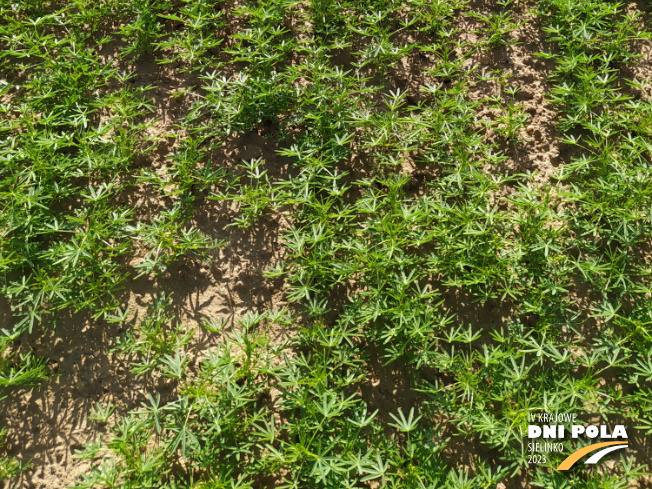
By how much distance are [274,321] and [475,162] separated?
1.57 meters

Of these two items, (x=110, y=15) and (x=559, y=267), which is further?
(x=110, y=15)

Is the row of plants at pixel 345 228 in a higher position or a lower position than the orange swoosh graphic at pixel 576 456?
higher

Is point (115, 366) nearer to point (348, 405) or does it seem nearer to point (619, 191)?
point (348, 405)

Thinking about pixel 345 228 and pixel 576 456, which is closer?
pixel 576 456

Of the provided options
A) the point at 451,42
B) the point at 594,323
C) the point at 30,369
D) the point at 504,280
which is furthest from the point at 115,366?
the point at 451,42

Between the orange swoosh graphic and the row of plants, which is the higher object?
the row of plants

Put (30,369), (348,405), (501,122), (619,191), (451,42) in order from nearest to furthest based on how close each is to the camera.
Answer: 1. (348,405)
2. (30,369)
3. (619,191)
4. (501,122)
5. (451,42)

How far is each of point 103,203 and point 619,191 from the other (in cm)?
311

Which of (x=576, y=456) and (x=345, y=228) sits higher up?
(x=345, y=228)

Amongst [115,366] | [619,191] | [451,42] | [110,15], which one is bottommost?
[115,366]

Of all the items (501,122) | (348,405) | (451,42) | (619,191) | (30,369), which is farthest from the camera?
(451,42)

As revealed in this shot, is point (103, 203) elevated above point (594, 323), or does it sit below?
above

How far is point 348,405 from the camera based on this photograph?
2.14 m

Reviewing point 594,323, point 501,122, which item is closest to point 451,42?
point 501,122
